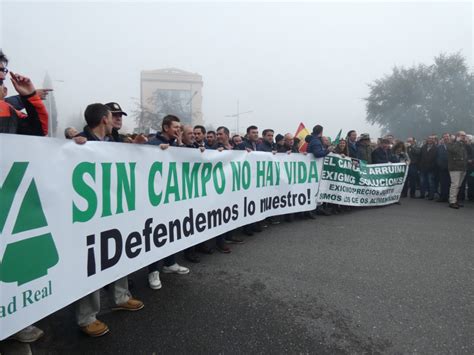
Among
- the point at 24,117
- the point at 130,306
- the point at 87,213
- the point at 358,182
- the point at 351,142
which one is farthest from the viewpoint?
the point at 351,142

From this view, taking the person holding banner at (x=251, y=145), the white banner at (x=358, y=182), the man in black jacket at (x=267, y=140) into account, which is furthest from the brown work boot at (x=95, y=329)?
the white banner at (x=358, y=182)

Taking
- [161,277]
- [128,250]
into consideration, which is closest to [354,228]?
[161,277]

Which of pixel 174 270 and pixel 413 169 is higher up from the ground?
pixel 413 169

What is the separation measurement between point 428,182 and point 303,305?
8.46m

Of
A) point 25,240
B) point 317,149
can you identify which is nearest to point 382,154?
point 317,149

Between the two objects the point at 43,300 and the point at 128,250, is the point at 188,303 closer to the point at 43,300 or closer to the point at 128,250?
the point at 128,250

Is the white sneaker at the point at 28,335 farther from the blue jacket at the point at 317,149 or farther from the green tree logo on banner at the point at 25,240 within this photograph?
the blue jacket at the point at 317,149

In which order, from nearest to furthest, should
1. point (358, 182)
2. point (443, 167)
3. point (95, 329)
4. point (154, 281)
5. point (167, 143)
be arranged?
1. point (95, 329)
2. point (154, 281)
3. point (167, 143)
4. point (358, 182)
5. point (443, 167)

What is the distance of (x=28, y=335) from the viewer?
216 centimetres

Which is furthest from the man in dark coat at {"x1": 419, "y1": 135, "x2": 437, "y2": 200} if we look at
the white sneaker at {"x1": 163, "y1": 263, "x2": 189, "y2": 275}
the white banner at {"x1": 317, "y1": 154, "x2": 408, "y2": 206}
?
the white sneaker at {"x1": 163, "y1": 263, "x2": 189, "y2": 275}

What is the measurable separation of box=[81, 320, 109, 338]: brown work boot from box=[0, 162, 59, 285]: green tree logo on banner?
26.8 inches

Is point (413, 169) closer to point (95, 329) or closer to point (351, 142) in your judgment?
point (351, 142)

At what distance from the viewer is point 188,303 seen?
2.75 meters

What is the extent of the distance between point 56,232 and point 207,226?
6.20 ft
